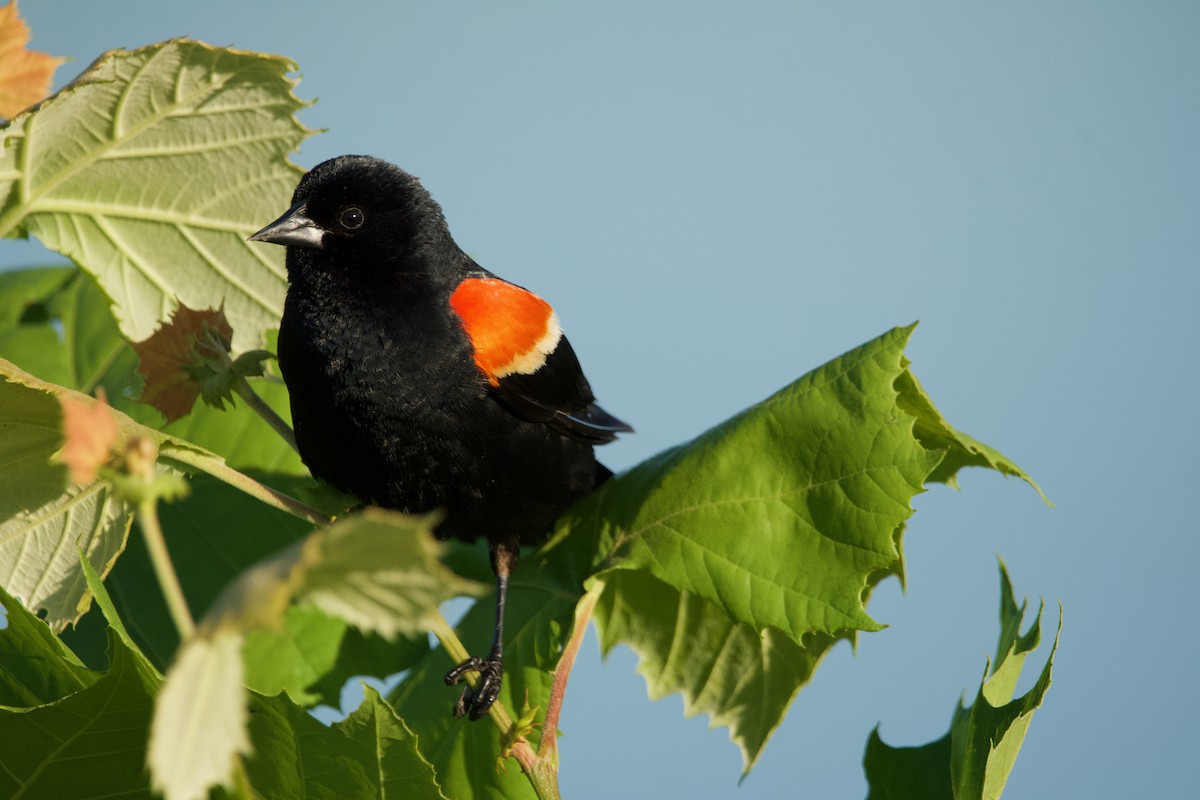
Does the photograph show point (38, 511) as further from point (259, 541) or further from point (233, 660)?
point (233, 660)

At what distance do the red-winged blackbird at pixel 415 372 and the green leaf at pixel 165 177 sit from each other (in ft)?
0.22

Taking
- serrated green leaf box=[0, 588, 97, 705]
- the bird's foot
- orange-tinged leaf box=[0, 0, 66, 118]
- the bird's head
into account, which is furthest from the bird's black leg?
orange-tinged leaf box=[0, 0, 66, 118]

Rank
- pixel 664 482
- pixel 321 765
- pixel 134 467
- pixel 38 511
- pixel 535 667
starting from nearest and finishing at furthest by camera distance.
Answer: pixel 134 467 < pixel 321 765 < pixel 38 511 < pixel 664 482 < pixel 535 667

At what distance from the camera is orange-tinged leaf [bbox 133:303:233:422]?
1202mm

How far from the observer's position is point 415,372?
4.92ft

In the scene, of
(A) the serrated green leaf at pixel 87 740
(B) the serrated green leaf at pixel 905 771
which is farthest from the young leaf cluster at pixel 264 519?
(B) the serrated green leaf at pixel 905 771

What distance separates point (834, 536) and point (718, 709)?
36 cm

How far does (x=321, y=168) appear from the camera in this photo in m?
1.58

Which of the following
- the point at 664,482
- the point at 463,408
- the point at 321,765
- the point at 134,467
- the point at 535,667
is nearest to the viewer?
the point at 134,467

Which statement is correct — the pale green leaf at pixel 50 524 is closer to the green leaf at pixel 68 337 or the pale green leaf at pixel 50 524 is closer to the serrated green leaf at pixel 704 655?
the green leaf at pixel 68 337

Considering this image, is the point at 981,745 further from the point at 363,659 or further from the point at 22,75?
the point at 22,75

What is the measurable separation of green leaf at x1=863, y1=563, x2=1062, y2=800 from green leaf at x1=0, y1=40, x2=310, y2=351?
3.28 feet

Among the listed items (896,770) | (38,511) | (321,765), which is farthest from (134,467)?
(896,770)

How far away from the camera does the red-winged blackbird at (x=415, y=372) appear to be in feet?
4.83
